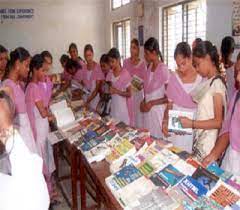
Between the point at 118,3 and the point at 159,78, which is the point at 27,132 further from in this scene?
the point at 118,3

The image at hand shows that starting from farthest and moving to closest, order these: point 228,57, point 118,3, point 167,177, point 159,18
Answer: point 118,3, point 159,18, point 228,57, point 167,177

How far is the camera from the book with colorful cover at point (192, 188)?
51.0 inches

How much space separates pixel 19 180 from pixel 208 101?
1159 millimetres

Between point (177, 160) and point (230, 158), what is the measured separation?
14.1 inches

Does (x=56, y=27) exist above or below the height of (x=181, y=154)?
above

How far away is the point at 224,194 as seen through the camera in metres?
1.25

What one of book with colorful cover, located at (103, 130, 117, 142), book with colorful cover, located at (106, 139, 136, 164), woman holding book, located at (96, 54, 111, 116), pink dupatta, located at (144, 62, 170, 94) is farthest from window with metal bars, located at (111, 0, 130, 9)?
book with colorful cover, located at (106, 139, 136, 164)

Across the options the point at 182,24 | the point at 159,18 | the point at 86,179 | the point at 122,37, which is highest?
the point at 159,18

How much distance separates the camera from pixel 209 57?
1.98m

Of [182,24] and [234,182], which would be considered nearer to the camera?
[234,182]

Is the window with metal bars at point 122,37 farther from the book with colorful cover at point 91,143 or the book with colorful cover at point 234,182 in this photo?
the book with colorful cover at point 234,182

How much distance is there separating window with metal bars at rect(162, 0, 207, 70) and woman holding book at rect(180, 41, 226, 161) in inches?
85.0

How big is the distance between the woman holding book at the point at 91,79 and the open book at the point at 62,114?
77cm

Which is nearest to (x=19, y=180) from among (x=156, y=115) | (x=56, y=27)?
(x=156, y=115)
